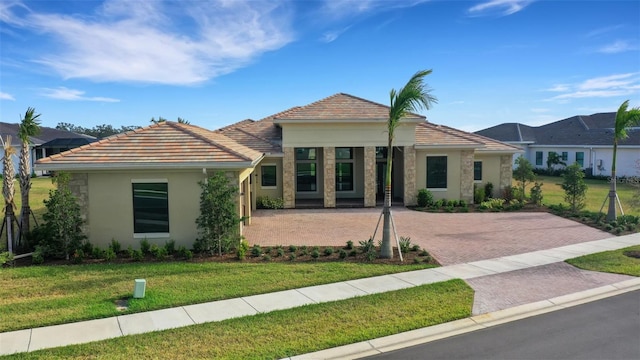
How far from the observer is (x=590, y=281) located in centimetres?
1170

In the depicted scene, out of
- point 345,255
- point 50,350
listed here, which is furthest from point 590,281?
point 50,350

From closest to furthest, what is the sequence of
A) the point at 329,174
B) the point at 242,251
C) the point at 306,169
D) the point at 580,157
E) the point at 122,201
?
1. the point at 242,251
2. the point at 122,201
3. the point at 329,174
4. the point at 306,169
5. the point at 580,157

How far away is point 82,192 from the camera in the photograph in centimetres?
1438

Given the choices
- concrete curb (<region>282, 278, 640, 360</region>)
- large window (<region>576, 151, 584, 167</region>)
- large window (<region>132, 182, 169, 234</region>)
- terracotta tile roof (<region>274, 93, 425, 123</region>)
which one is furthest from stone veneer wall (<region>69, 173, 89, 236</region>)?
large window (<region>576, 151, 584, 167</region>)

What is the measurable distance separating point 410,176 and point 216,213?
13.7m

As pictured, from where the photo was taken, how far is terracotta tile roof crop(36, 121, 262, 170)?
1405 cm

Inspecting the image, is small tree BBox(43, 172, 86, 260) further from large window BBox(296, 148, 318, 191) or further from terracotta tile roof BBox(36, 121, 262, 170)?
large window BBox(296, 148, 318, 191)

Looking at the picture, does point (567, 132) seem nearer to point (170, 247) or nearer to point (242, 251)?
point (242, 251)

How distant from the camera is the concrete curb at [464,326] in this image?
7.57 metres

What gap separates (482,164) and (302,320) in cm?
2233

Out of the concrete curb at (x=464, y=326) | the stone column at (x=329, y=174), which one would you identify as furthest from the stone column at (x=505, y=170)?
the concrete curb at (x=464, y=326)

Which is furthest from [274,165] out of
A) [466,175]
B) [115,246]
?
[115,246]

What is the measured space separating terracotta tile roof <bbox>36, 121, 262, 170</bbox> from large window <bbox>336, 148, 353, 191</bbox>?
43.0 feet

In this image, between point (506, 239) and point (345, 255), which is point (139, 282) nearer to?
point (345, 255)
